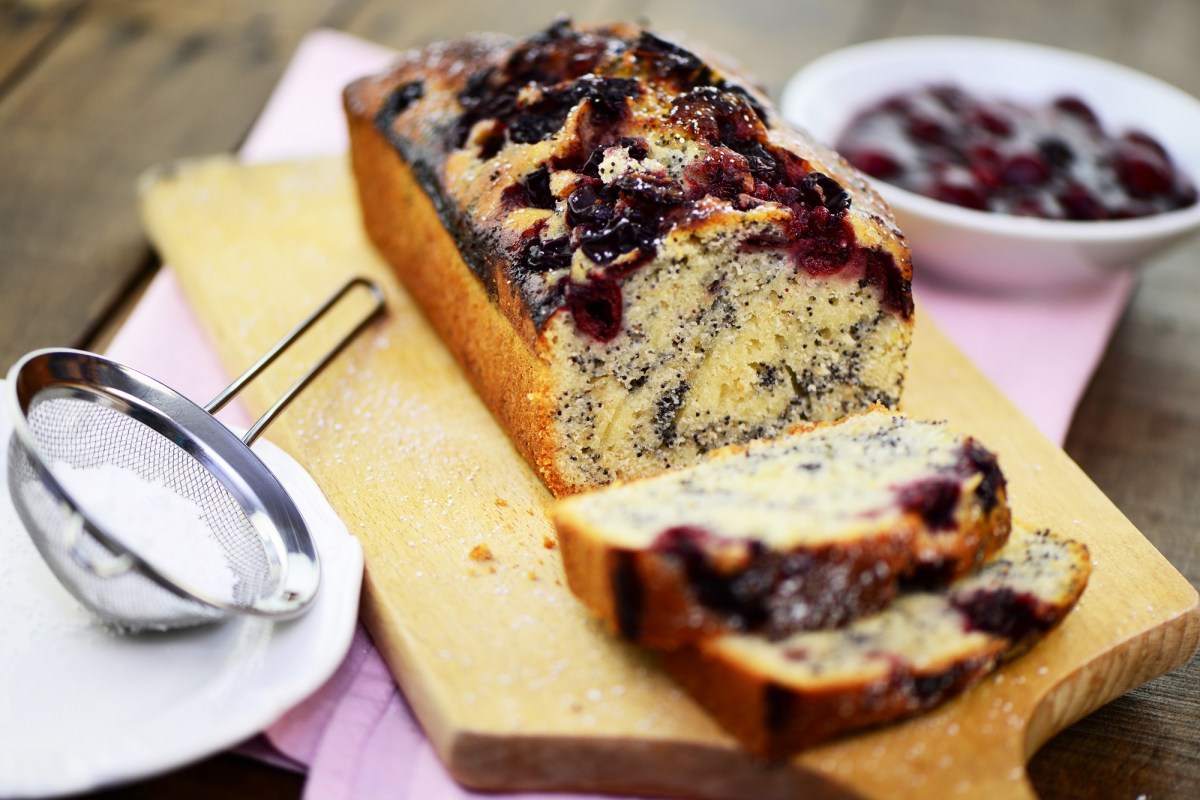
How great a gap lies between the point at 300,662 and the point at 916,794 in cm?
112

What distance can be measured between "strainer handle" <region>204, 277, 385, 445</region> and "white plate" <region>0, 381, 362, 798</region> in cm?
42

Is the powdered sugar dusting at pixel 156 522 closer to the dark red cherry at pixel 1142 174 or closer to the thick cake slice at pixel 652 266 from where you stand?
the thick cake slice at pixel 652 266

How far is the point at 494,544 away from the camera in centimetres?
252

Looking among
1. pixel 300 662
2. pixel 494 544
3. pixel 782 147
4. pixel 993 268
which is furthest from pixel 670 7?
pixel 300 662

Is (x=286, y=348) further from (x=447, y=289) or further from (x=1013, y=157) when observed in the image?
(x=1013, y=157)

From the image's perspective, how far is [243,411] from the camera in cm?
305

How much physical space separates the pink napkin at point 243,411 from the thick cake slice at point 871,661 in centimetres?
43

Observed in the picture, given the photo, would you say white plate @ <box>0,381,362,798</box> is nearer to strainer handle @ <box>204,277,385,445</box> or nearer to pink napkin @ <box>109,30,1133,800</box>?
pink napkin @ <box>109,30,1133,800</box>

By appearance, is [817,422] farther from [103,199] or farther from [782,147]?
[103,199]

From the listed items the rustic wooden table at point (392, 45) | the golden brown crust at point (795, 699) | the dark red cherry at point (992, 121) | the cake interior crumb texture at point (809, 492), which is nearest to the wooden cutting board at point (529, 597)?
the golden brown crust at point (795, 699)

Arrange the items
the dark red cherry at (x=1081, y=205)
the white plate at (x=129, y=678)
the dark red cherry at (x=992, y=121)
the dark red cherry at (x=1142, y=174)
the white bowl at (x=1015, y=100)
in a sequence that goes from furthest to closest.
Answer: the dark red cherry at (x=992, y=121) < the dark red cherry at (x=1142, y=174) < the dark red cherry at (x=1081, y=205) < the white bowl at (x=1015, y=100) < the white plate at (x=129, y=678)

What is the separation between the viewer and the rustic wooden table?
2.33 m

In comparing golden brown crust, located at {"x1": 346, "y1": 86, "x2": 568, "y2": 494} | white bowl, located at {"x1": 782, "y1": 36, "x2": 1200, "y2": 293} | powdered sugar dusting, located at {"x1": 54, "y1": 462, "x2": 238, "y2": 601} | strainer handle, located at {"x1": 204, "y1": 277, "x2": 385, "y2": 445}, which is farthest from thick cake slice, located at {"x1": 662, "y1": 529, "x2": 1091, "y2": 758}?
white bowl, located at {"x1": 782, "y1": 36, "x2": 1200, "y2": 293}

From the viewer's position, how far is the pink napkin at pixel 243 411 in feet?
6.97
